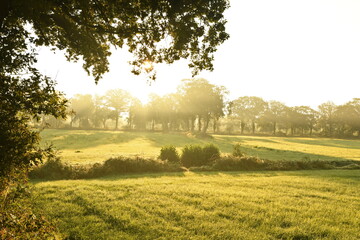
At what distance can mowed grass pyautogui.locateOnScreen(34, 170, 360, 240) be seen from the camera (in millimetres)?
6742

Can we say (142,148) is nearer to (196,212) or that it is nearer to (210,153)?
(210,153)

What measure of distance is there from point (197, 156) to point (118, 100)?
243ft

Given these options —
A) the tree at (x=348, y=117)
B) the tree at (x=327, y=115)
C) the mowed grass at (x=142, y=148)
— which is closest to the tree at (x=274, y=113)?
the tree at (x=327, y=115)

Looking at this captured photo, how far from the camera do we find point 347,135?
89.7 meters

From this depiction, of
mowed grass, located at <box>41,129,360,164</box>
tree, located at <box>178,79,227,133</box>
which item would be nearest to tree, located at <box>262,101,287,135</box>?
tree, located at <box>178,79,227,133</box>

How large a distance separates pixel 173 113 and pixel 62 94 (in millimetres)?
77213

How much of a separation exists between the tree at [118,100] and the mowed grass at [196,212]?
81166 mm

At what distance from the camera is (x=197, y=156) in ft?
70.9

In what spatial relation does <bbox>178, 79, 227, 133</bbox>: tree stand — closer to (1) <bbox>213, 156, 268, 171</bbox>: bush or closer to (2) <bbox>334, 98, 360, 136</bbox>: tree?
(1) <bbox>213, 156, 268, 171</bbox>: bush

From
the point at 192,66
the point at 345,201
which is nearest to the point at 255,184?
the point at 345,201

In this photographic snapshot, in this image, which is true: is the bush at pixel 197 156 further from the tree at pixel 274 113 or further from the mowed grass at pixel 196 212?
the tree at pixel 274 113

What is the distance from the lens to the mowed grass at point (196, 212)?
6742 millimetres

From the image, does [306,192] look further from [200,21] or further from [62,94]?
[62,94]

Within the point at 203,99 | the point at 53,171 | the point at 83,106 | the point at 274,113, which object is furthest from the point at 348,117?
the point at 53,171
